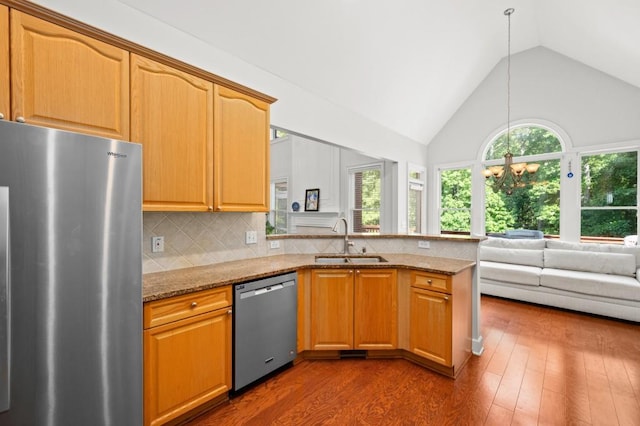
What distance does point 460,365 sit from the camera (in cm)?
251

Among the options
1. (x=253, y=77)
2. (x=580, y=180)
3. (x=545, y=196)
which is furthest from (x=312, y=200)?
(x=580, y=180)

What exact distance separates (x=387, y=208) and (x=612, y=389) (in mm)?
3519

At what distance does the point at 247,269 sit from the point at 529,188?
5215 mm

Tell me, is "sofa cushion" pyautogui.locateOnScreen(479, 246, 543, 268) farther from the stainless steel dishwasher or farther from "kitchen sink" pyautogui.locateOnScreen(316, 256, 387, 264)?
the stainless steel dishwasher

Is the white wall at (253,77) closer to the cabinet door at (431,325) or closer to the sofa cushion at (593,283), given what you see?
the cabinet door at (431,325)

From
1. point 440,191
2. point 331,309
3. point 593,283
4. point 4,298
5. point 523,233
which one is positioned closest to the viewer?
point 4,298

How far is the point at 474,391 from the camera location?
2.21 meters

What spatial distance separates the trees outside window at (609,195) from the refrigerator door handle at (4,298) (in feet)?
21.0

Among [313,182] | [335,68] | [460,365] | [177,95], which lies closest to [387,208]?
[313,182]

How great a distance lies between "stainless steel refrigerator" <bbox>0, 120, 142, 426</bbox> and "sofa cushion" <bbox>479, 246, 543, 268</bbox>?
4548mm

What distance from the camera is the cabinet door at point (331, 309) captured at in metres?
2.60

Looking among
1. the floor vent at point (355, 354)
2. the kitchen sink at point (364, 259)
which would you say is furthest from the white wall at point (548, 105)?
the floor vent at point (355, 354)

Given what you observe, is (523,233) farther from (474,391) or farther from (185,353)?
(185,353)

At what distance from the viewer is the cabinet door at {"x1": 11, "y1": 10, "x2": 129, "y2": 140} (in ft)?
4.65
